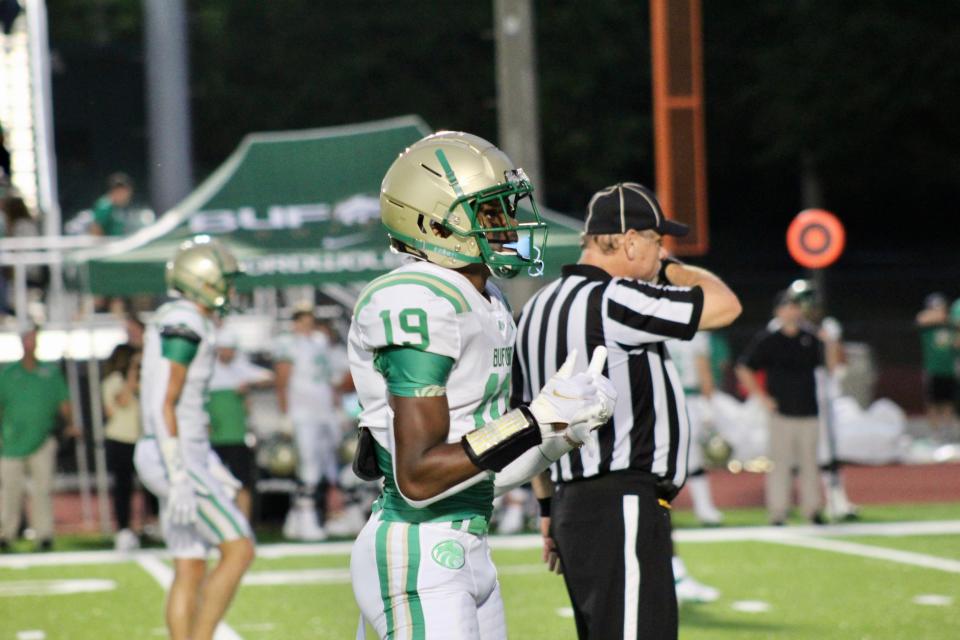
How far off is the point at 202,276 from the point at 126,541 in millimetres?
5675

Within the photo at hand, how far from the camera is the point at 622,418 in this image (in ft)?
16.3

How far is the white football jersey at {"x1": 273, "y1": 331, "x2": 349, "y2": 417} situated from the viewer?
12.7m

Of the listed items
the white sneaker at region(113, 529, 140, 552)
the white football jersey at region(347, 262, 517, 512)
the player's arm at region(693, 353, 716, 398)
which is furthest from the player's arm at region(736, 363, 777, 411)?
the white football jersey at region(347, 262, 517, 512)

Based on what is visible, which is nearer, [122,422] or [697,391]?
[122,422]

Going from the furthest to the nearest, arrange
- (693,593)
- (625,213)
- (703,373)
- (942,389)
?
1. (942,389)
2. (703,373)
3. (693,593)
4. (625,213)

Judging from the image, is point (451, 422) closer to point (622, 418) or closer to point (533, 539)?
point (622, 418)

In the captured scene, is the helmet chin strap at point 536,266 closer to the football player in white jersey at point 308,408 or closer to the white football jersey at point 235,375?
the white football jersey at point 235,375

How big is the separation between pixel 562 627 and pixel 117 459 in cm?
524

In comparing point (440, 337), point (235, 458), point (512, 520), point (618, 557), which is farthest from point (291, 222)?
point (440, 337)

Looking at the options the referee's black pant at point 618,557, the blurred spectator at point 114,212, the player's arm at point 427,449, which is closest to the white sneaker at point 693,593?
the referee's black pant at point 618,557

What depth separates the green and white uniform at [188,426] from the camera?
6.51 m

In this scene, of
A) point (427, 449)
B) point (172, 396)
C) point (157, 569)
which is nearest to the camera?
point (427, 449)

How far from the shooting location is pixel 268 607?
362 inches

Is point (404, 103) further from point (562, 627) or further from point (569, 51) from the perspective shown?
point (562, 627)
